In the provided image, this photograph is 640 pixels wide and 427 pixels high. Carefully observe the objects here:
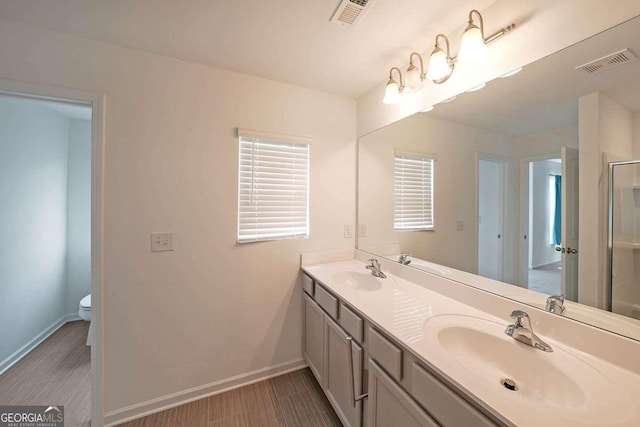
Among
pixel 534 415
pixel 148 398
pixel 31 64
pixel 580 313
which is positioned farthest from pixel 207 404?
pixel 31 64

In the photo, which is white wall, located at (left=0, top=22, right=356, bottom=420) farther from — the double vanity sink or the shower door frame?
the shower door frame

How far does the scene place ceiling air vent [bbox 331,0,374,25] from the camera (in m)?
1.15

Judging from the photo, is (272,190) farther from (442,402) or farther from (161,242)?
(442,402)

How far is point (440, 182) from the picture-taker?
1.58 meters

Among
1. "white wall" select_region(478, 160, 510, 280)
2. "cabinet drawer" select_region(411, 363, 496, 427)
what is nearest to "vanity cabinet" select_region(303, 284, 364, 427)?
"cabinet drawer" select_region(411, 363, 496, 427)

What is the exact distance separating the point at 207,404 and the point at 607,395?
2.04 metres

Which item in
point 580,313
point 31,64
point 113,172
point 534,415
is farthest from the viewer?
point 113,172

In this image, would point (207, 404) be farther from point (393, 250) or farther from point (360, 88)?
point (360, 88)

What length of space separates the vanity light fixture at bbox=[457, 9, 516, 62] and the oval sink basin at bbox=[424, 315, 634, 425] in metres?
1.25

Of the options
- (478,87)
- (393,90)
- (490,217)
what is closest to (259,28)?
(393,90)

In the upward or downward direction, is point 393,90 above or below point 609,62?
above

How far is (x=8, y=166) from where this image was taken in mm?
1994

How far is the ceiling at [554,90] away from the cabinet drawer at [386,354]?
1.16m

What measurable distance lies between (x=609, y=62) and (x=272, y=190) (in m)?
1.79
